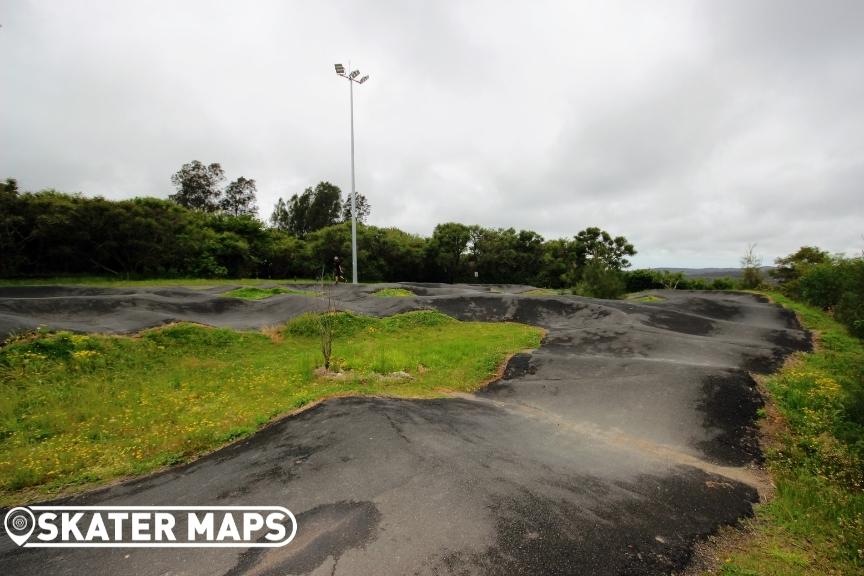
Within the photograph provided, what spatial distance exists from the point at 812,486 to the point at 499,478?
3710 millimetres

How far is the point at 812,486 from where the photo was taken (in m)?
4.44

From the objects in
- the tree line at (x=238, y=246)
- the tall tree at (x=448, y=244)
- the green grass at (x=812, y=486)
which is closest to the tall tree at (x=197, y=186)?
the tree line at (x=238, y=246)

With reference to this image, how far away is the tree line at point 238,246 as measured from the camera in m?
23.1

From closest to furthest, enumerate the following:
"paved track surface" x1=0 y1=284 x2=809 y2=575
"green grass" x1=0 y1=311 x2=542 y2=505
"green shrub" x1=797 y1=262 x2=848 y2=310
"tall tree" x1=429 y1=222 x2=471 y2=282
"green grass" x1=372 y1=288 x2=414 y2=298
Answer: "paved track surface" x1=0 y1=284 x2=809 y2=575
"green grass" x1=0 y1=311 x2=542 y2=505
"green shrub" x1=797 y1=262 x2=848 y2=310
"green grass" x1=372 y1=288 x2=414 y2=298
"tall tree" x1=429 y1=222 x2=471 y2=282

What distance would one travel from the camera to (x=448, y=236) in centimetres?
3731

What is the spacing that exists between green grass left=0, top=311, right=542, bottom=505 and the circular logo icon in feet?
1.04

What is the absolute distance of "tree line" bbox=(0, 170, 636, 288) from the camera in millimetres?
23094

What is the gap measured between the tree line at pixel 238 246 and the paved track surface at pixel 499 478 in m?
17.1

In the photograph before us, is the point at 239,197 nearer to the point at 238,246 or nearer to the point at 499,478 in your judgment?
the point at 238,246

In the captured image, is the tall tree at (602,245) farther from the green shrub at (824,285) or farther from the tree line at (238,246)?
the green shrub at (824,285)

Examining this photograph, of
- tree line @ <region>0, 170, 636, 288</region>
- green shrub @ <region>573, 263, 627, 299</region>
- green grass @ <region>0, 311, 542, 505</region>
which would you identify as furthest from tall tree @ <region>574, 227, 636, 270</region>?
green grass @ <region>0, 311, 542, 505</region>

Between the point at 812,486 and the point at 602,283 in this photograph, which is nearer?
the point at 812,486

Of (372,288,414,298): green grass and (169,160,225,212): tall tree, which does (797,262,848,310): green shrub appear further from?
(169,160,225,212): tall tree

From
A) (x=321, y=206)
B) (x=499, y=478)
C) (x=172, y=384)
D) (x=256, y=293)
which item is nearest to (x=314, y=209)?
(x=321, y=206)
